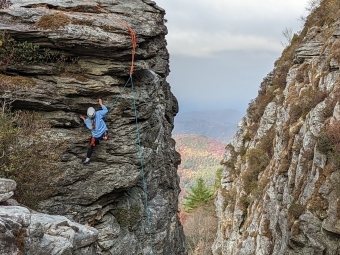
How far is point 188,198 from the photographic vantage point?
235 feet

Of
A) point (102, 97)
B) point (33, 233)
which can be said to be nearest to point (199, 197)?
point (102, 97)

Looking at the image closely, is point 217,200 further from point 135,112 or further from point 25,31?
point 25,31

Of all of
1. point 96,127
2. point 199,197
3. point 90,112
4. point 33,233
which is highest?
point 90,112

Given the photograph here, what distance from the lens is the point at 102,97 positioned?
15.6 meters

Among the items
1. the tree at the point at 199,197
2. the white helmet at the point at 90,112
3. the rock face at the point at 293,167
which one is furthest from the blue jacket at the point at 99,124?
the tree at the point at 199,197

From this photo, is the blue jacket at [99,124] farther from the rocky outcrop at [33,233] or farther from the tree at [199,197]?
the tree at [199,197]

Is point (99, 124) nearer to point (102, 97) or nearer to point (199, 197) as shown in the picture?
point (102, 97)

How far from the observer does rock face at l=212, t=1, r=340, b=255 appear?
22.4 m

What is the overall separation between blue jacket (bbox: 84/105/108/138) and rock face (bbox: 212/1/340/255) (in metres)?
15.1

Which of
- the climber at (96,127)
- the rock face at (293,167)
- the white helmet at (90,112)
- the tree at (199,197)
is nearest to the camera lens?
the white helmet at (90,112)

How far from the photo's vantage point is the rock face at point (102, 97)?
14.2m

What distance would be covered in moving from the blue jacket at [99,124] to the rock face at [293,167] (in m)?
15.1

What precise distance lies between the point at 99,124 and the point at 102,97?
1562mm

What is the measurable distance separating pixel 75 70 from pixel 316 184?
17.6 meters
